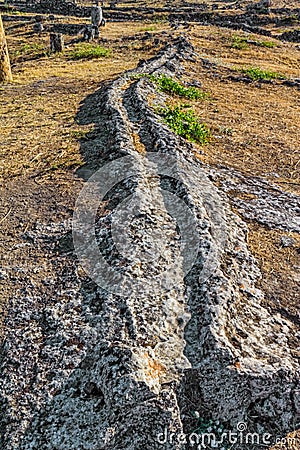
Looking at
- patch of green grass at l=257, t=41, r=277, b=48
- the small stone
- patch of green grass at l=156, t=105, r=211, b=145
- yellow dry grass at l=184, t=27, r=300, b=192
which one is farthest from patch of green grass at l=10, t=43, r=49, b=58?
the small stone

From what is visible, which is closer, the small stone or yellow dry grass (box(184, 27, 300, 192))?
the small stone

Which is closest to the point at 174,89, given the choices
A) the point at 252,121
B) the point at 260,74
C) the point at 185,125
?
the point at 252,121

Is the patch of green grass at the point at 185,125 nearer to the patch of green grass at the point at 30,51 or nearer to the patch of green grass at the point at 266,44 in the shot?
the patch of green grass at the point at 30,51

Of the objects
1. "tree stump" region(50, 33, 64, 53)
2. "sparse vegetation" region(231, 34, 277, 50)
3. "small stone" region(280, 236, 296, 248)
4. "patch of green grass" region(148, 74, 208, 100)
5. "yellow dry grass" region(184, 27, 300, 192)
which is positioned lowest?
"small stone" region(280, 236, 296, 248)

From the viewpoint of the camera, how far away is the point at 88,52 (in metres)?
16.7

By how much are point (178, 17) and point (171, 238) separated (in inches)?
1153

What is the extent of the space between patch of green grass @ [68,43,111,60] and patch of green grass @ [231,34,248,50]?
5.54m

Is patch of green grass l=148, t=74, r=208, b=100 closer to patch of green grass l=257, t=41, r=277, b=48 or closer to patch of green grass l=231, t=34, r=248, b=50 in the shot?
patch of green grass l=231, t=34, r=248, b=50

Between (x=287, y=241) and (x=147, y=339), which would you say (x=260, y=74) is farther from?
(x=147, y=339)

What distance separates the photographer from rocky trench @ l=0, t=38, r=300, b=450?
2967mm

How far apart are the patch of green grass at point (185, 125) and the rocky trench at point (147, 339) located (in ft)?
8.31

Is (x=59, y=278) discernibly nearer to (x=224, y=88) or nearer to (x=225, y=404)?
(x=225, y=404)

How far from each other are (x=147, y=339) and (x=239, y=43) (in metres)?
19.1

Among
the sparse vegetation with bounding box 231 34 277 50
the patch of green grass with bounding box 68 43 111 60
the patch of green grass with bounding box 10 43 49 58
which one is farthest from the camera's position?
the sparse vegetation with bounding box 231 34 277 50
